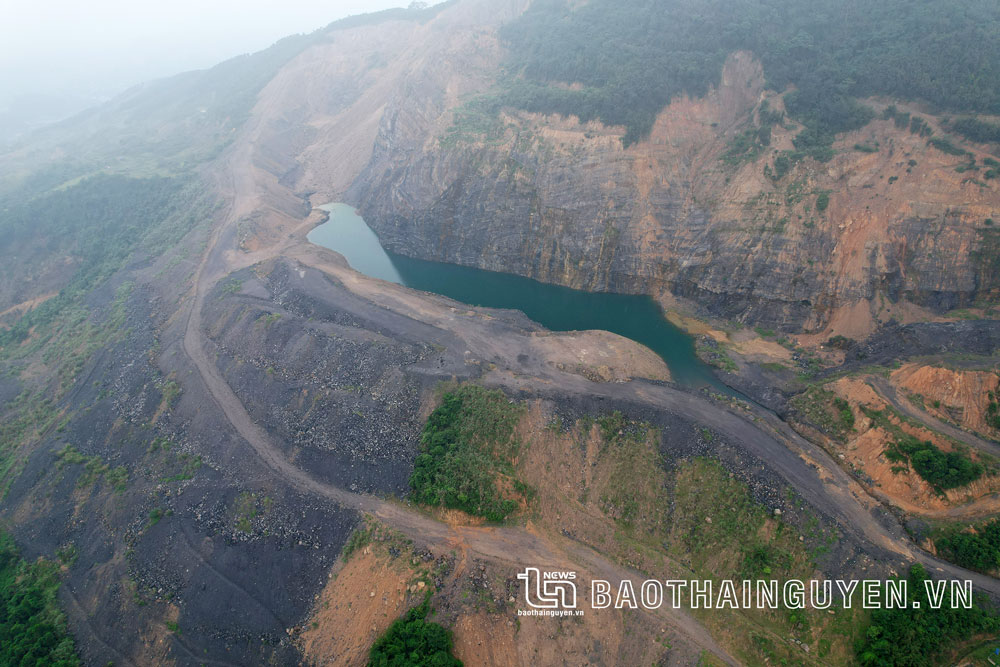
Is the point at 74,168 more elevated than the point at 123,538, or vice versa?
the point at 74,168

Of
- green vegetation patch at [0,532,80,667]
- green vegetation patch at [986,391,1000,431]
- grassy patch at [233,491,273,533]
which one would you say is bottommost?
green vegetation patch at [986,391,1000,431]

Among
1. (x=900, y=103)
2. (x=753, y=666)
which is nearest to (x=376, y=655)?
(x=753, y=666)

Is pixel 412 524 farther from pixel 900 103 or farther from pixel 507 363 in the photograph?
pixel 900 103

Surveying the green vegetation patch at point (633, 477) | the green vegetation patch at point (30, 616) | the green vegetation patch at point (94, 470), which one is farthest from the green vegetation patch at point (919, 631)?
the green vegetation patch at point (94, 470)

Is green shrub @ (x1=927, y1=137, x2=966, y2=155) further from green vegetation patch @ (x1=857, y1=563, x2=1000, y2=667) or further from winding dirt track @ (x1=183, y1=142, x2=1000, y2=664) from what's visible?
green vegetation patch @ (x1=857, y1=563, x2=1000, y2=667)

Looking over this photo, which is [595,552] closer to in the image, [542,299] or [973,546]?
[973,546]

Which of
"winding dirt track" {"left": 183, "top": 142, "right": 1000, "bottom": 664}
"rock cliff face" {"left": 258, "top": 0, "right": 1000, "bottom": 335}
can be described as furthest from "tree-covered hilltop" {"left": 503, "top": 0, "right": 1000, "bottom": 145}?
"winding dirt track" {"left": 183, "top": 142, "right": 1000, "bottom": 664}

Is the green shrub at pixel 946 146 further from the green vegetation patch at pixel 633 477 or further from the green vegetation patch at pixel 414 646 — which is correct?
the green vegetation patch at pixel 414 646
